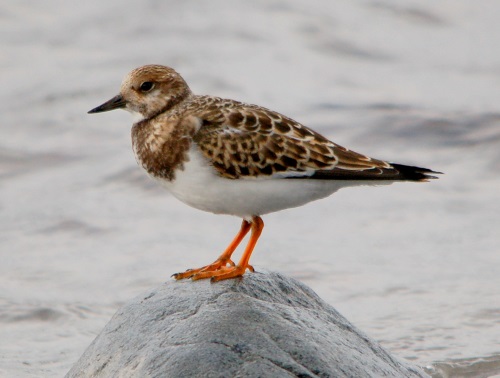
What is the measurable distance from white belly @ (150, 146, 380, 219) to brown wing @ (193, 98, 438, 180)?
48 mm

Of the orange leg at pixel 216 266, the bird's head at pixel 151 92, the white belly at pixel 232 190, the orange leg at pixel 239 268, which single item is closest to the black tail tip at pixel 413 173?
the white belly at pixel 232 190

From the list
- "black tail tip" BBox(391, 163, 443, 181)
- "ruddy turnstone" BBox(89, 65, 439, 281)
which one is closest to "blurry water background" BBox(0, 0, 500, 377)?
"black tail tip" BBox(391, 163, 443, 181)

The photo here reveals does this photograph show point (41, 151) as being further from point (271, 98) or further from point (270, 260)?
point (270, 260)

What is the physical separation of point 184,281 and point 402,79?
385 inches

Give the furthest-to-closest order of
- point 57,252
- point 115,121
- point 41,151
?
point 115,121 < point 41,151 < point 57,252

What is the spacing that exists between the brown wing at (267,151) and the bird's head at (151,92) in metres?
0.38

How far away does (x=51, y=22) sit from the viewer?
16750mm

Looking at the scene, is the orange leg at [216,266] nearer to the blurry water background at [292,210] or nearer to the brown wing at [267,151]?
the brown wing at [267,151]

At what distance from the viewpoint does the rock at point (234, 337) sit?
555cm

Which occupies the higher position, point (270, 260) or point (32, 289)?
point (270, 260)

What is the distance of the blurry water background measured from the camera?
9.30 m

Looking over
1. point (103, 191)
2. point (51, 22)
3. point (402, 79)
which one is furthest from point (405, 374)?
point (51, 22)

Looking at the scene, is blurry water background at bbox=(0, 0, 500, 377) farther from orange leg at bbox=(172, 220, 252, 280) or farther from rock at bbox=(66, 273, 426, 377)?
orange leg at bbox=(172, 220, 252, 280)

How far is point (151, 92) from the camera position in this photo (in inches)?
266
